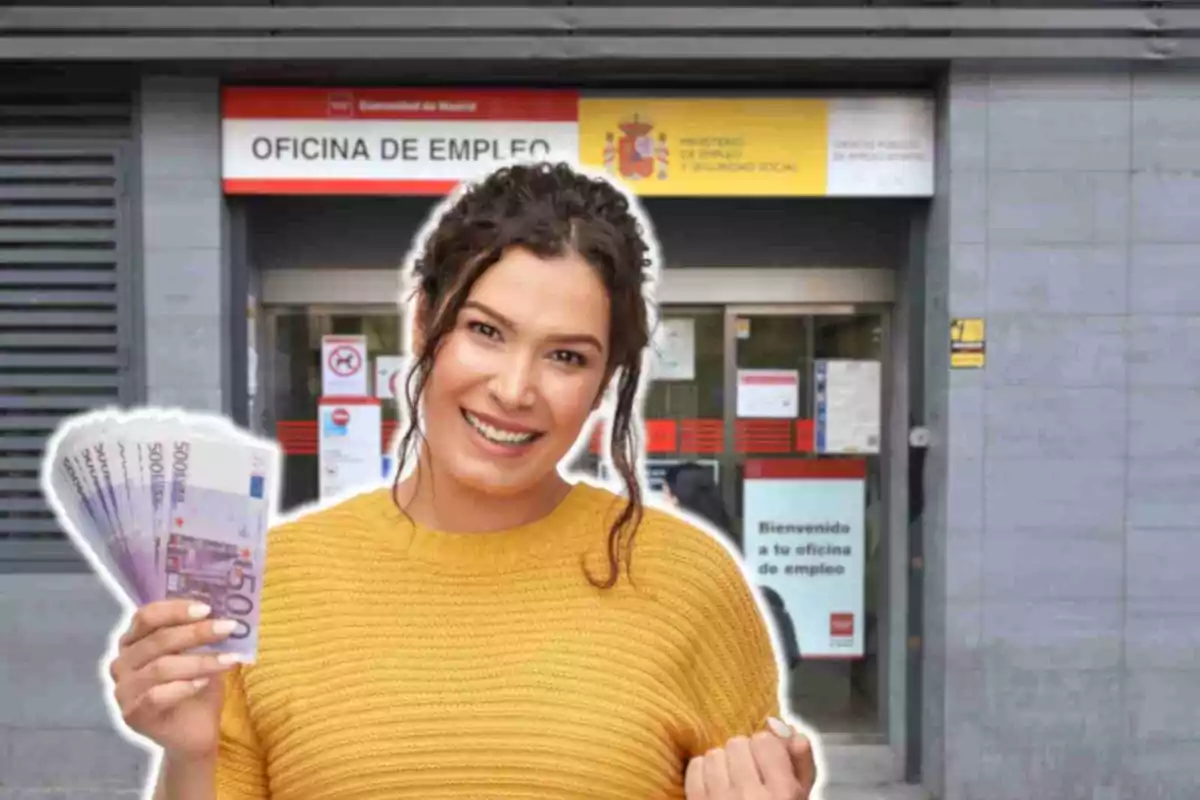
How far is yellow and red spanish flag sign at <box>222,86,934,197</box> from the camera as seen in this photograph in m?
5.07

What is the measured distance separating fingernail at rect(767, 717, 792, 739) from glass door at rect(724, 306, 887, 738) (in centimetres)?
422

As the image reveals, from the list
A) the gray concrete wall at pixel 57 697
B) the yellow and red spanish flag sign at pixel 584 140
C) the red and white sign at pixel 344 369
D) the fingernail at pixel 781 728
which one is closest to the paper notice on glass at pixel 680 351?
the yellow and red spanish flag sign at pixel 584 140

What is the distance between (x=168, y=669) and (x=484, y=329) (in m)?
0.52

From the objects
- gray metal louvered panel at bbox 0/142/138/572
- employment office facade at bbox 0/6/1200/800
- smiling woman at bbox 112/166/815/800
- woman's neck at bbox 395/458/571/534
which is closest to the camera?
smiling woman at bbox 112/166/815/800

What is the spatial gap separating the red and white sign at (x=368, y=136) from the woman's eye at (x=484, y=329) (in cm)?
383

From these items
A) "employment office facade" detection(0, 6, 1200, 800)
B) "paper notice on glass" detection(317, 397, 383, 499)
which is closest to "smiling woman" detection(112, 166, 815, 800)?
"employment office facade" detection(0, 6, 1200, 800)

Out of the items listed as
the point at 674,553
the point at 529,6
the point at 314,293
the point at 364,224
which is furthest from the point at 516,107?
the point at 674,553

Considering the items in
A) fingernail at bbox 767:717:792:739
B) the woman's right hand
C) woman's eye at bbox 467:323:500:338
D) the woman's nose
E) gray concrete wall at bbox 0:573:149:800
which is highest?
woman's eye at bbox 467:323:500:338

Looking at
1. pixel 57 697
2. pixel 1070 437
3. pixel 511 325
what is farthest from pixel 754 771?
pixel 57 697

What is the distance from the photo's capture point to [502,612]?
4.53ft

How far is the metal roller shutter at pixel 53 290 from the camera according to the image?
5113 mm

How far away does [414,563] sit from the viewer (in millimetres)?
1415

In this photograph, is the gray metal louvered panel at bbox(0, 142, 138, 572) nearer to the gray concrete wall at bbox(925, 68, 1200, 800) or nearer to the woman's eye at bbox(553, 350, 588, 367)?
the gray concrete wall at bbox(925, 68, 1200, 800)

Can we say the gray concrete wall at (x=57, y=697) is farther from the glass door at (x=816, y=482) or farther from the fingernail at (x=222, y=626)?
the fingernail at (x=222, y=626)
